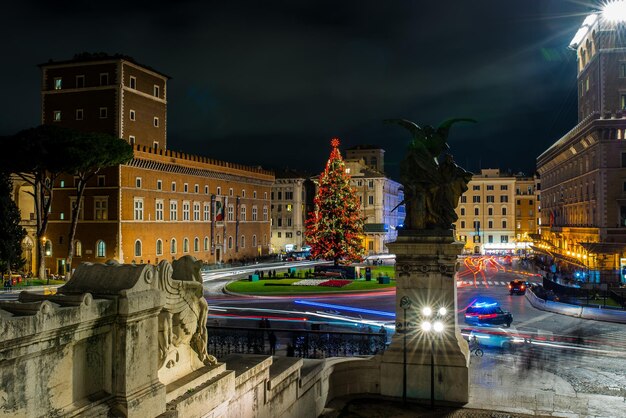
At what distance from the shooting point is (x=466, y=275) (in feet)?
183

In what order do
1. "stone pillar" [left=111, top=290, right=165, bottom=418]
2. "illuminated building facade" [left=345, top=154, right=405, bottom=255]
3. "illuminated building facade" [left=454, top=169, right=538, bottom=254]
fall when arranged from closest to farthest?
"stone pillar" [left=111, top=290, right=165, bottom=418] → "illuminated building facade" [left=345, top=154, right=405, bottom=255] → "illuminated building facade" [left=454, top=169, right=538, bottom=254]

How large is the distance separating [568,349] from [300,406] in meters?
13.5

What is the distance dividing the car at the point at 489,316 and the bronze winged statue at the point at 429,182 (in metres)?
14.0

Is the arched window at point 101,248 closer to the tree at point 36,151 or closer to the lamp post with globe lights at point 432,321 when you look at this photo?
the tree at point 36,151

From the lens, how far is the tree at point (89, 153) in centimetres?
4350

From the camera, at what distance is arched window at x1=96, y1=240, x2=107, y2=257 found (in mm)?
50438

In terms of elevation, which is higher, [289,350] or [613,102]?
[613,102]

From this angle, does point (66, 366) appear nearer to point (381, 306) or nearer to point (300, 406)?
point (300, 406)

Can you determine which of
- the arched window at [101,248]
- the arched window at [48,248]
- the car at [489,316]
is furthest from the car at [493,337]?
the arched window at [48,248]

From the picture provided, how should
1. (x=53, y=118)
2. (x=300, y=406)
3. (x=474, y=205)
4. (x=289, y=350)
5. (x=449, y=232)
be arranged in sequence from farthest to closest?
(x=474, y=205) < (x=53, y=118) < (x=289, y=350) < (x=449, y=232) < (x=300, y=406)

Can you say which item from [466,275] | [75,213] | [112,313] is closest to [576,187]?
[466,275]

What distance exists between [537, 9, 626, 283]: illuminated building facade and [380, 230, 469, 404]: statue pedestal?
31471 millimetres

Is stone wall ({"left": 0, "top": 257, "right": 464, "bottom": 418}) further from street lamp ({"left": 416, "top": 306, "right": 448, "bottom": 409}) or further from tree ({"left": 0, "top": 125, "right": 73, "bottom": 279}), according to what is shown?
tree ({"left": 0, "top": 125, "right": 73, "bottom": 279})

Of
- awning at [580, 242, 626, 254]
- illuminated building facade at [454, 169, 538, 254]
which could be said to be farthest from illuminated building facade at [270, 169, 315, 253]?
awning at [580, 242, 626, 254]
